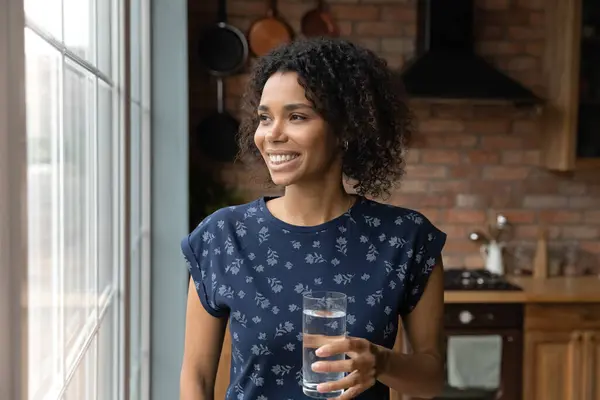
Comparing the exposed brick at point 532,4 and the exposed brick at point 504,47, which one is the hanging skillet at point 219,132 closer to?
the exposed brick at point 504,47

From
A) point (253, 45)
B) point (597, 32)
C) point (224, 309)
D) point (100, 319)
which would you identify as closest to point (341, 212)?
point (224, 309)

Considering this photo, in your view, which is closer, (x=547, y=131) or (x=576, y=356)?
(x=576, y=356)

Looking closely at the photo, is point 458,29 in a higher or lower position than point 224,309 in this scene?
higher

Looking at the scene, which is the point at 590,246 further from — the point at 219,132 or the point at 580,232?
the point at 219,132

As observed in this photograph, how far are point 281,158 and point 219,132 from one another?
8.06ft

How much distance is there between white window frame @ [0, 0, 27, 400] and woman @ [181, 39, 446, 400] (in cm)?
59

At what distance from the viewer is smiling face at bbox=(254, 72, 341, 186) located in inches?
51.3

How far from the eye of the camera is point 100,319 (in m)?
1.53

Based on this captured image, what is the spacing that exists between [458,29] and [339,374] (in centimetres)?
272

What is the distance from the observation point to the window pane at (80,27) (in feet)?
3.98

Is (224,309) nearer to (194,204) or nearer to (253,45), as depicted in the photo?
(194,204)

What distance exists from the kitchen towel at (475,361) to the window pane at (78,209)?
219cm

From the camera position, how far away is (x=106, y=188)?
1.58 metres

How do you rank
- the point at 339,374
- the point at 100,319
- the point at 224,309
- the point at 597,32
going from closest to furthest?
the point at 339,374 < the point at 224,309 < the point at 100,319 < the point at 597,32
